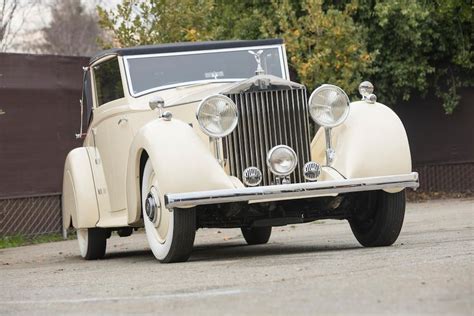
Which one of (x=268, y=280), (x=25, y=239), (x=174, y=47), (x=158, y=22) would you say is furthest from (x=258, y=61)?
(x=158, y=22)

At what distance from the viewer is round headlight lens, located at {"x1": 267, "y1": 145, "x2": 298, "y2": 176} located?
9.30 meters

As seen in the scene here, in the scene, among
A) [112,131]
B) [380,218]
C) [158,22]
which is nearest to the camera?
[380,218]

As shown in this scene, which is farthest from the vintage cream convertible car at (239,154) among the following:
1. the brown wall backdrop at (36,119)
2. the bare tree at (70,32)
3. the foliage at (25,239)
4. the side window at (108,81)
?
the bare tree at (70,32)

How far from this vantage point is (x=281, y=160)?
9.33 m

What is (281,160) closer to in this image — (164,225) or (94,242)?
(164,225)

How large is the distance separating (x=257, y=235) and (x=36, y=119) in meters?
5.07

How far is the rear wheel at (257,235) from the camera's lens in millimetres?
12266

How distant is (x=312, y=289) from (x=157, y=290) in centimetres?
120

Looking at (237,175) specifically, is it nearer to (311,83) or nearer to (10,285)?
(10,285)

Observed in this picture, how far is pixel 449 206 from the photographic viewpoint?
17641mm

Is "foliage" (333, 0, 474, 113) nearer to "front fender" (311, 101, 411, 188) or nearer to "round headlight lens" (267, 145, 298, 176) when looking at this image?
"front fender" (311, 101, 411, 188)

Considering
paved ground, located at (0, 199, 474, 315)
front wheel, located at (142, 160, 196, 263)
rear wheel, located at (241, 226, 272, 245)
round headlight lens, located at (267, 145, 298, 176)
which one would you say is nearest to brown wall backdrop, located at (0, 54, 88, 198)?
paved ground, located at (0, 199, 474, 315)

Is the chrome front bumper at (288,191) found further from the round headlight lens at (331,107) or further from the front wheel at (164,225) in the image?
the round headlight lens at (331,107)

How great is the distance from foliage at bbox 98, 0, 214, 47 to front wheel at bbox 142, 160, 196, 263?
9108mm
